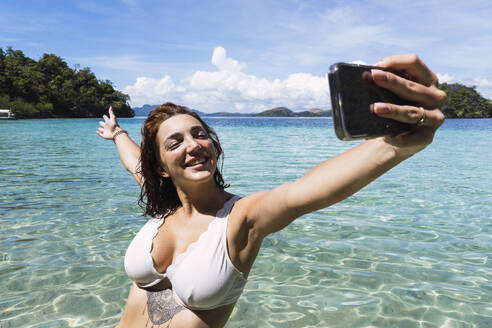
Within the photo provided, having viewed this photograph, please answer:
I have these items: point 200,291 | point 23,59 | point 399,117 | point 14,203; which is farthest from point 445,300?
point 23,59

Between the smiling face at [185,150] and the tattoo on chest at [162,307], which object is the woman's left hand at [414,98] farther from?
the tattoo on chest at [162,307]

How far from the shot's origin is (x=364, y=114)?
107 centimetres

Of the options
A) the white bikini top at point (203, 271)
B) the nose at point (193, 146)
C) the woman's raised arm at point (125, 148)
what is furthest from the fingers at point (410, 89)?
the woman's raised arm at point (125, 148)

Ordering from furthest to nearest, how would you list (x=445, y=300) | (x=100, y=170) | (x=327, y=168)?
(x=100, y=170) < (x=445, y=300) < (x=327, y=168)

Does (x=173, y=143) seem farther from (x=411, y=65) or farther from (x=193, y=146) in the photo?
(x=411, y=65)

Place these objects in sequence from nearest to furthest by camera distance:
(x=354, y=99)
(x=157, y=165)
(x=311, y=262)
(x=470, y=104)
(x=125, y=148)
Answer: (x=354, y=99) → (x=157, y=165) → (x=125, y=148) → (x=311, y=262) → (x=470, y=104)

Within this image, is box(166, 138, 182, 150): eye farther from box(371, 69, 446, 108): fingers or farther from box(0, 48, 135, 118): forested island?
box(0, 48, 135, 118): forested island

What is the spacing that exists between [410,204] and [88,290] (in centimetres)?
608

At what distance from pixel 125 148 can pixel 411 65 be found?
3420 millimetres

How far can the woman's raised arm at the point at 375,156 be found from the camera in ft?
3.62

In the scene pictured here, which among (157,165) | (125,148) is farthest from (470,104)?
(157,165)

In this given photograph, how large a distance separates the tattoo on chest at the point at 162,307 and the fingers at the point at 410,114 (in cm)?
196

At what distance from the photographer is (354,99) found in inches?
41.8

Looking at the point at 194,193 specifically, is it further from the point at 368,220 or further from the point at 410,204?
the point at 410,204
